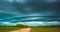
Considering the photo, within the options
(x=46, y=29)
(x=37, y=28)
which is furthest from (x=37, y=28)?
(x=46, y=29)

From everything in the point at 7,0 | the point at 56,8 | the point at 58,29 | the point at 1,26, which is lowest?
the point at 58,29

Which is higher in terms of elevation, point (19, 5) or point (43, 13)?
point (19, 5)

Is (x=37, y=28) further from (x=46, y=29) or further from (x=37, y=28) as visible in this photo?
(x=46, y=29)

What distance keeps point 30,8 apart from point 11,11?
25 centimetres

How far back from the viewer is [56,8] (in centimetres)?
183

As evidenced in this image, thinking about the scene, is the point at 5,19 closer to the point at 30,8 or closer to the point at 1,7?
the point at 1,7

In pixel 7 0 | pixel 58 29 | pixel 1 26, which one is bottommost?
pixel 58 29

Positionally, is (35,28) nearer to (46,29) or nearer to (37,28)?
→ (37,28)

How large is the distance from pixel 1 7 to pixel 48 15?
63cm

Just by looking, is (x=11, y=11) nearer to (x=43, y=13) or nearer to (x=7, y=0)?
(x=7, y=0)

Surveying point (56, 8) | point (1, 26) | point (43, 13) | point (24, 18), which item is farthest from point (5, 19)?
point (56, 8)

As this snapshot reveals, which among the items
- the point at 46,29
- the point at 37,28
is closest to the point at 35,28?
the point at 37,28

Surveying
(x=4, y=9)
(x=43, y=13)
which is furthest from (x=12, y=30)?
(x=43, y=13)

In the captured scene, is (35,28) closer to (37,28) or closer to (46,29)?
(37,28)
